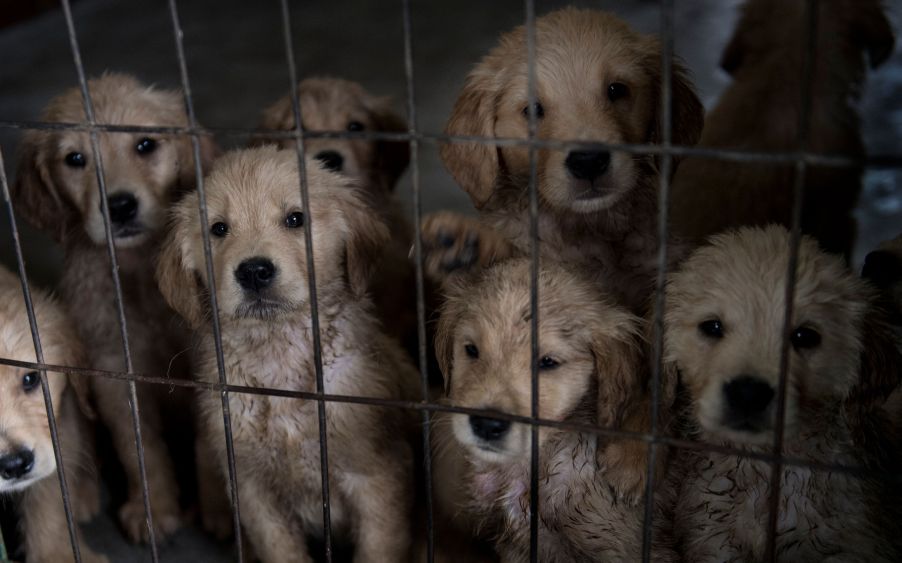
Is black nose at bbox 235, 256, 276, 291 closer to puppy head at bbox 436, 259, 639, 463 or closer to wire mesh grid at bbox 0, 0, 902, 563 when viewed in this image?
wire mesh grid at bbox 0, 0, 902, 563

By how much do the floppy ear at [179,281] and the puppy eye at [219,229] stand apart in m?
0.10

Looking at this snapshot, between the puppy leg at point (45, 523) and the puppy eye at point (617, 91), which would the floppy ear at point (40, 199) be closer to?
the puppy leg at point (45, 523)

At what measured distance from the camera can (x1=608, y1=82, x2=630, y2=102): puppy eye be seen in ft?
9.38

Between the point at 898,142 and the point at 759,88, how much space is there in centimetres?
290

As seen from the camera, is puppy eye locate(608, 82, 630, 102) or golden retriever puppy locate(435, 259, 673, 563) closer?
golden retriever puppy locate(435, 259, 673, 563)

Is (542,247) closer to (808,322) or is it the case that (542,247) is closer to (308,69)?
(808,322)

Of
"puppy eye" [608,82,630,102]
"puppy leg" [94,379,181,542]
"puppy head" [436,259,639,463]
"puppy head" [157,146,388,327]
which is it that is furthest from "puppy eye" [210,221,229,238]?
"puppy eye" [608,82,630,102]

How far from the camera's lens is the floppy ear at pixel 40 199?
3.55 metres

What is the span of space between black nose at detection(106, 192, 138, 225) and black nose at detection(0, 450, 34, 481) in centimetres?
93

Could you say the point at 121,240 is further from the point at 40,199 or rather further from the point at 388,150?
the point at 388,150

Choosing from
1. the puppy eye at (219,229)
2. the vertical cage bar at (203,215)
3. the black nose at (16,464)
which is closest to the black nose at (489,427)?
the vertical cage bar at (203,215)

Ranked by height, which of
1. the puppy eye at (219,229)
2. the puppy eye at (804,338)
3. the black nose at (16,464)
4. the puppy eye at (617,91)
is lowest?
the black nose at (16,464)

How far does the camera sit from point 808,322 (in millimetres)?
2219

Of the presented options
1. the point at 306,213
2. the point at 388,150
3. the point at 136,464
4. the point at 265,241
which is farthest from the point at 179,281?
the point at 388,150
